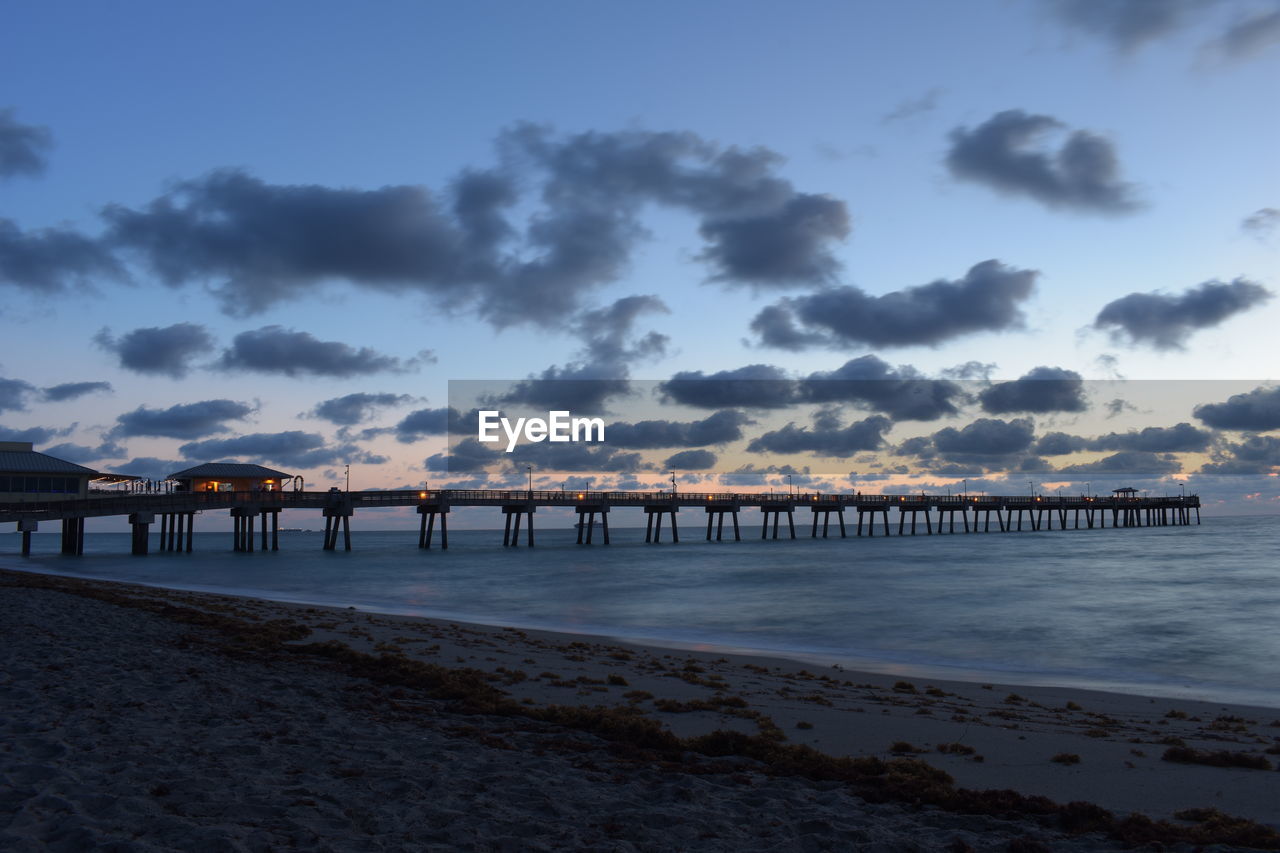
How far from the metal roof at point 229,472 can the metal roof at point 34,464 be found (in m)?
8.09

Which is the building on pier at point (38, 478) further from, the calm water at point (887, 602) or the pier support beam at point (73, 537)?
the calm water at point (887, 602)

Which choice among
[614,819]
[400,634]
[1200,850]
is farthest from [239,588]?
[1200,850]

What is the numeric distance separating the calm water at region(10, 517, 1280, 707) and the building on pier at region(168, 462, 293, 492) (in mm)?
5553

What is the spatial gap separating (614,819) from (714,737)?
107 inches

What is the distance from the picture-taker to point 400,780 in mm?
7082

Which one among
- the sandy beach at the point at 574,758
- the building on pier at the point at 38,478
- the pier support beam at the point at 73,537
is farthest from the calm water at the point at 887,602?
the sandy beach at the point at 574,758

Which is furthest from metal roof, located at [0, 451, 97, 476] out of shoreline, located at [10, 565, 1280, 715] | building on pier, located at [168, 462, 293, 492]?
shoreline, located at [10, 565, 1280, 715]

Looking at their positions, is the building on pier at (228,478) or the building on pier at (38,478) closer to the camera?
the building on pier at (38,478)

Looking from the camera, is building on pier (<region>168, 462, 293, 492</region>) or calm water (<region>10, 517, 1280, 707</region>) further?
building on pier (<region>168, 462, 293, 492</region>)

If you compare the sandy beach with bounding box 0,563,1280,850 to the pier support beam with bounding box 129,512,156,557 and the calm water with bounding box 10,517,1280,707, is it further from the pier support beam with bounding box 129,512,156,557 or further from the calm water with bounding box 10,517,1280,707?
the pier support beam with bounding box 129,512,156,557

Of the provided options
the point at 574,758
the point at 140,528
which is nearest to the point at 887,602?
the point at 574,758

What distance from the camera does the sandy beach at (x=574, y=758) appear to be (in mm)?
6043

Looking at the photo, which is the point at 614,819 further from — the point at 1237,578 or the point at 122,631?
the point at 1237,578

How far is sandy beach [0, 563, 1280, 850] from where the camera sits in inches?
238
